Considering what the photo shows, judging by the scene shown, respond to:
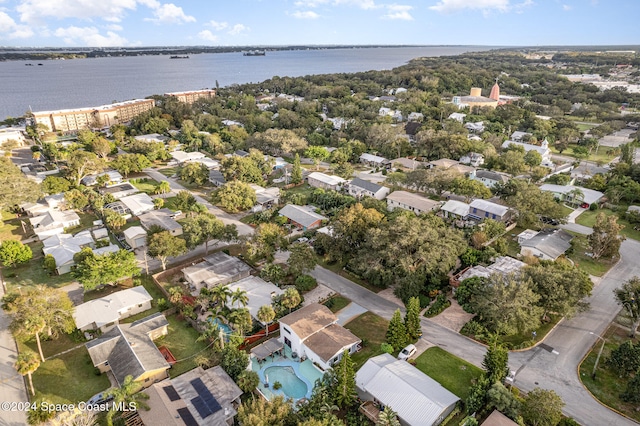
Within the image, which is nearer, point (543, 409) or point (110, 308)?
point (543, 409)

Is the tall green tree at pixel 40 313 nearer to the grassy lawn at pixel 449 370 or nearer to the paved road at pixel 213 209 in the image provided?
the paved road at pixel 213 209

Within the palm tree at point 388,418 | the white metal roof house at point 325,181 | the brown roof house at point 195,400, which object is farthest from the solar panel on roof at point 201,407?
the white metal roof house at point 325,181

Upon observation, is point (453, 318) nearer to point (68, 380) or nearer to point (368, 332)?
point (368, 332)

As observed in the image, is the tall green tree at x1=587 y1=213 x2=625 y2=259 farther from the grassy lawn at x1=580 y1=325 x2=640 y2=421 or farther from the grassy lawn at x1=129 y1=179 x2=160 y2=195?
the grassy lawn at x1=129 y1=179 x2=160 y2=195

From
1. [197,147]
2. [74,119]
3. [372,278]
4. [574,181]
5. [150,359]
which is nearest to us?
[150,359]

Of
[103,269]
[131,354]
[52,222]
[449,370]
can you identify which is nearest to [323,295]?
[449,370]

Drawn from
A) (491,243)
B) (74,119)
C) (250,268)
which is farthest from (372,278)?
(74,119)

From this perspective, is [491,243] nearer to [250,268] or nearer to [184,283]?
[250,268]
